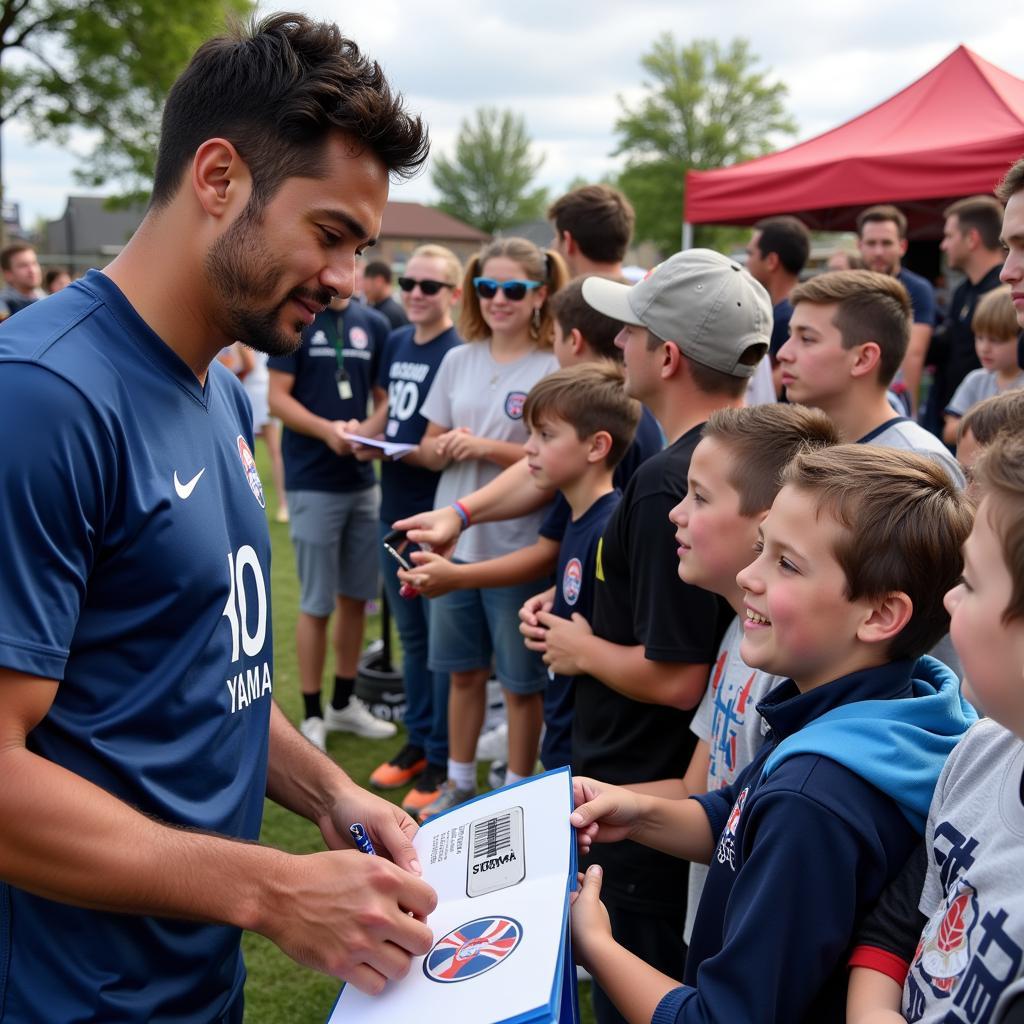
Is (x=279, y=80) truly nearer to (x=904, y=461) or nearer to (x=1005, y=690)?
(x=904, y=461)

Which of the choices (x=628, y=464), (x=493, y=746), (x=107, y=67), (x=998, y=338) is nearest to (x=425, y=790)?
(x=493, y=746)

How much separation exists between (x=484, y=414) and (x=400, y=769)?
181 cm

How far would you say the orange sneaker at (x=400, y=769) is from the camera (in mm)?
4523

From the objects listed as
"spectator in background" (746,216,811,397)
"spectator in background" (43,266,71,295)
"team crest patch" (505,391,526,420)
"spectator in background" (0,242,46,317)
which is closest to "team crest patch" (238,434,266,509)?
"team crest patch" (505,391,526,420)

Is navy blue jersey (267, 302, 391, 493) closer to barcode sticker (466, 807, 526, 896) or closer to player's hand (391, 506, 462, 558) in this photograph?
player's hand (391, 506, 462, 558)

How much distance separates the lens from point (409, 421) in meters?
4.64

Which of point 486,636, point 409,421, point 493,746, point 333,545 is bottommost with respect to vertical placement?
point 493,746

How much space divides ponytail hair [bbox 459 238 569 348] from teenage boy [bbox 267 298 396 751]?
88 centimetres

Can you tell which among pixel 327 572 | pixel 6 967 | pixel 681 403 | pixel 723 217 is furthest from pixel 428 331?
pixel 723 217

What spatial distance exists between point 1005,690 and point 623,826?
92 centimetres

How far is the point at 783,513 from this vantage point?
1570 mm

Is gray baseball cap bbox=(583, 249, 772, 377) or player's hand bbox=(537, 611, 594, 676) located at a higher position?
gray baseball cap bbox=(583, 249, 772, 377)

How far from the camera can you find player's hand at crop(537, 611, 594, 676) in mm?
2551

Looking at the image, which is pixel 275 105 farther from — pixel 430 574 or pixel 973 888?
pixel 430 574
